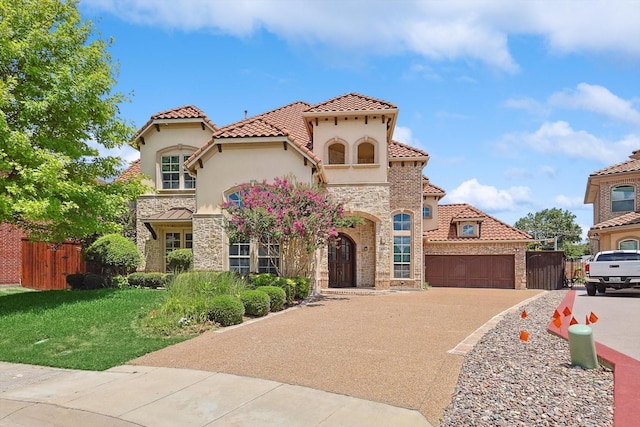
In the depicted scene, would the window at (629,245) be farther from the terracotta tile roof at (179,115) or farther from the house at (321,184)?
the terracotta tile roof at (179,115)

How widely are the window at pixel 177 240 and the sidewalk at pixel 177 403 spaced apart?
45.9 feet

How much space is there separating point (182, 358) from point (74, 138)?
852 centimetres

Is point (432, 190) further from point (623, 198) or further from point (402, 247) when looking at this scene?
point (623, 198)

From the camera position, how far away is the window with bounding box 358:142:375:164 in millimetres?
21094

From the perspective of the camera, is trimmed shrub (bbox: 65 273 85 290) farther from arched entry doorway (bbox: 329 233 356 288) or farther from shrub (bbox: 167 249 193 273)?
arched entry doorway (bbox: 329 233 356 288)

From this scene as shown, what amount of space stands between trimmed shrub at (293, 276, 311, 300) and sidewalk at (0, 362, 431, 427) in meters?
8.57

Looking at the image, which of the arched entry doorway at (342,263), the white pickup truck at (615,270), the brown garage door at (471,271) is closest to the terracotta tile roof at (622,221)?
the brown garage door at (471,271)

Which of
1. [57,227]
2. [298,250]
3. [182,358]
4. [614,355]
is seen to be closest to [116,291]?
[57,227]

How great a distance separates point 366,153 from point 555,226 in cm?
6642

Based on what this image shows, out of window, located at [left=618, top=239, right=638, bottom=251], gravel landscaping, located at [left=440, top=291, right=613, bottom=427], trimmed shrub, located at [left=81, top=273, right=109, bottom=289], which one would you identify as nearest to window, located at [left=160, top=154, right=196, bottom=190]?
trimmed shrub, located at [left=81, top=273, right=109, bottom=289]

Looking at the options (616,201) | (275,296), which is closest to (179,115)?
(275,296)

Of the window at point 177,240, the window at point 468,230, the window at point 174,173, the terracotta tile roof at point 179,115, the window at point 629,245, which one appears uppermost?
the terracotta tile roof at point 179,115

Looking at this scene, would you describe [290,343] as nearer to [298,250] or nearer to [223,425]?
[223,425]

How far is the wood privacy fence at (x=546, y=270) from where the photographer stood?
25734 millimetres
